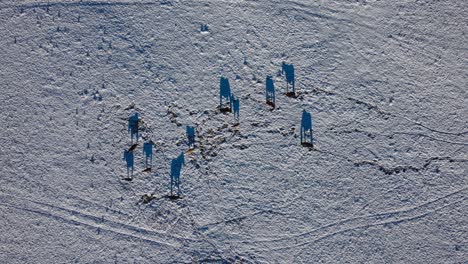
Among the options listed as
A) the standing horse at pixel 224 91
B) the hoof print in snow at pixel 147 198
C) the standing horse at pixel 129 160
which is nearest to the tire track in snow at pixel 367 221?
the hoof print in snow at pixel 147 198

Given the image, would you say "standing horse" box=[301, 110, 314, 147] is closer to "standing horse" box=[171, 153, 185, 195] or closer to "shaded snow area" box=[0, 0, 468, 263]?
"shaded snow area" box=[0, 0, 468, 263]

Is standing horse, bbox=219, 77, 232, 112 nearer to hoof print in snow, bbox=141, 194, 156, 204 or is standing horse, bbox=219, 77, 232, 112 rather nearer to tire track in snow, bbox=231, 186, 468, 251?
hoof print in snow, bbox=141, 194, 156, 204

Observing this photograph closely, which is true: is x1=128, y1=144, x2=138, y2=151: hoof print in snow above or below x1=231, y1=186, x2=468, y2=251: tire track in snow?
above

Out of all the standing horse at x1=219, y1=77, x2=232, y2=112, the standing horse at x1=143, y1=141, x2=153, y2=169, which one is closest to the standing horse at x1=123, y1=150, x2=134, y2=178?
the standing horse at x1=143, y1=141, x2=153, y2=169

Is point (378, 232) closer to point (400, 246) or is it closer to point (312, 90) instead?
point (400, 246)

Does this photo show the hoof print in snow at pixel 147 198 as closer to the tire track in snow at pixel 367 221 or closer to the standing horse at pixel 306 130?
the tire track in snow at pixel 367 221

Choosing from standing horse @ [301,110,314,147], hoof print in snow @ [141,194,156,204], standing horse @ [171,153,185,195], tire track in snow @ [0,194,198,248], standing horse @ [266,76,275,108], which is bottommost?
tire track in snow @ [0,194,198,248]

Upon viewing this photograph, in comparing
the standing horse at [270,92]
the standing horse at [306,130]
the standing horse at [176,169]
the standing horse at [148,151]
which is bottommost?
the standing horse at [176,169]

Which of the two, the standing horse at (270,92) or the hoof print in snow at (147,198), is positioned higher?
the standing horse at (270,92)

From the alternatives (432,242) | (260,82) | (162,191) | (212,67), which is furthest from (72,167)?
(432,242)

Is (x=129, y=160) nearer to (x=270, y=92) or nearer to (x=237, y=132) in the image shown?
(x=237, y=132)
